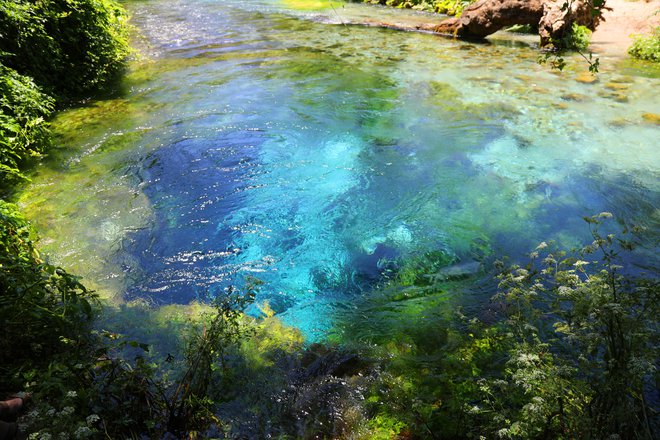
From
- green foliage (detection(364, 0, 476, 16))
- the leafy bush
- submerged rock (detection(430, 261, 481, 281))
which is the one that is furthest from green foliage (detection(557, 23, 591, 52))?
submerged rock (detection(430, 261, 481, 281))

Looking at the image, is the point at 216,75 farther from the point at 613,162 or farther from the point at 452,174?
the point at 613,162

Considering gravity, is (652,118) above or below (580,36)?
below

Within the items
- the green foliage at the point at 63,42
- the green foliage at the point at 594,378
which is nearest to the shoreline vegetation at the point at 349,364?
the green foliage at the point at 594,378

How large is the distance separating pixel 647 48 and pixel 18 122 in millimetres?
15712

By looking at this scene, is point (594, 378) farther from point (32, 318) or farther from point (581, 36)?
point (581, 36)

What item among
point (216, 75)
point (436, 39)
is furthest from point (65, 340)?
point (436, 39)

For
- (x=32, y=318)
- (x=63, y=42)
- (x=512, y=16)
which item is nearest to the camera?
(x=32, y=318)

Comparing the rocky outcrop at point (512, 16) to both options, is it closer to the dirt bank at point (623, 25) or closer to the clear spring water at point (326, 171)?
the dirt bank at point (623, 25)

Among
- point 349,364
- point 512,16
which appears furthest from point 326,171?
point 512,16

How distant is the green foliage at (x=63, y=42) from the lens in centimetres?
754

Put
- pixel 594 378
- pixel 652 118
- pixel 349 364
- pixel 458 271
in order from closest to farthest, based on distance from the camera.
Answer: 1. pixel 594 378
2. pixel 349 364
3. pixel 458 271
4. pixel 652 118

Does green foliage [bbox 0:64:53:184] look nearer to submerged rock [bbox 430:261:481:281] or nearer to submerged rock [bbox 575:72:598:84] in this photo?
submerged rock [bbox 430:261:481:281]

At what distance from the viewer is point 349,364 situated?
3752 mm

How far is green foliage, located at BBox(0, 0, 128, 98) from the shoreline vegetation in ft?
16.1
